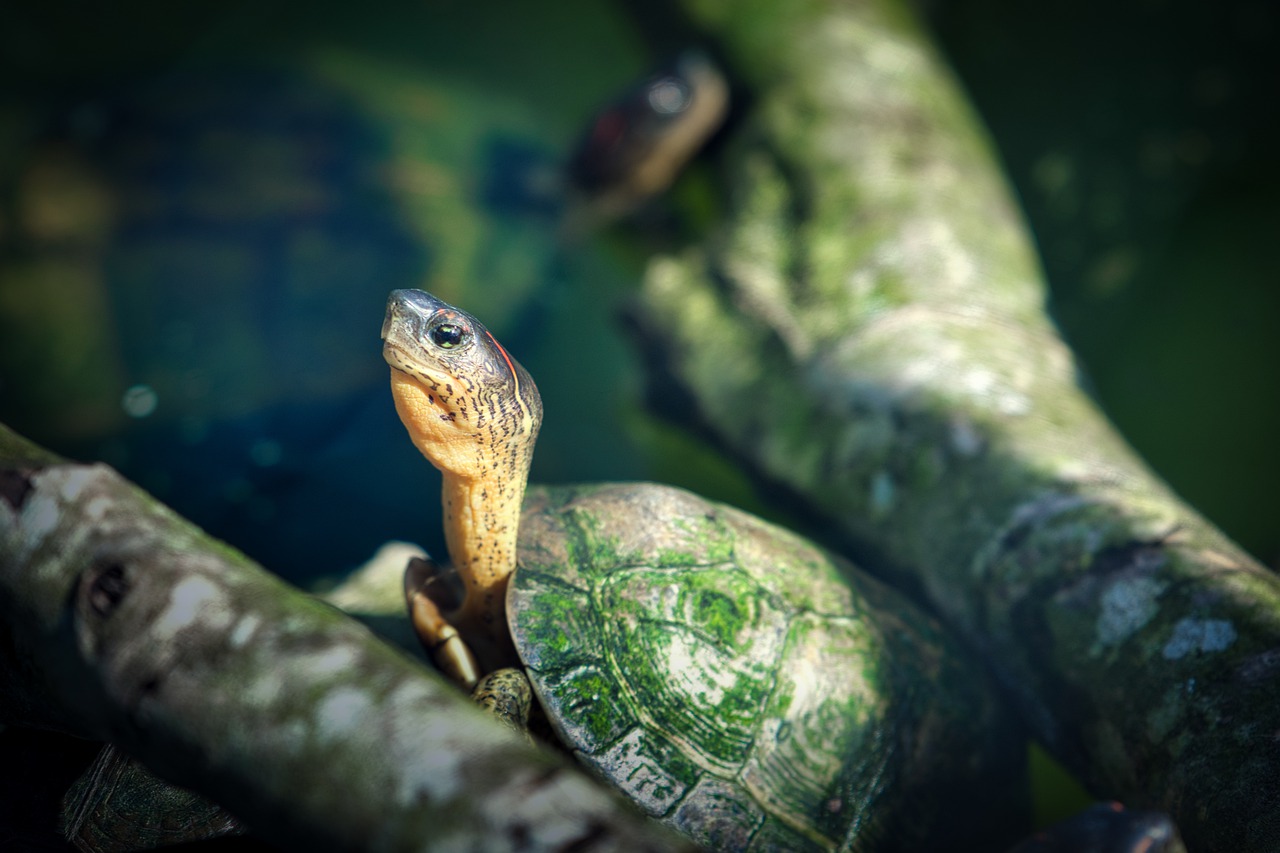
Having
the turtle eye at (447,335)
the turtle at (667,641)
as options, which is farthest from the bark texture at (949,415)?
the turtle eye at (447,335)

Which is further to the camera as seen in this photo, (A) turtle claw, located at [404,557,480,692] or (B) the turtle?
(A) turtle claw, located at [404,557,480,692]

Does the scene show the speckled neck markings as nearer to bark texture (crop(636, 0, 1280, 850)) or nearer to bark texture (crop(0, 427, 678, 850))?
bark texture (crop(0, 427, 678, 850))

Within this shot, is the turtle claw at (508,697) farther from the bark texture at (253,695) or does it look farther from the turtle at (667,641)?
the bark texture at (253,695)

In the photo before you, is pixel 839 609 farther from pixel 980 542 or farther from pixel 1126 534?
pixel 1126 534

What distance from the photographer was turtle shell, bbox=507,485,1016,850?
1.49m

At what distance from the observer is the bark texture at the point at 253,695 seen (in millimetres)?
871

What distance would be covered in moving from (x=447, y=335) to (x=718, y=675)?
94cm

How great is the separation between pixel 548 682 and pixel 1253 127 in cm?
395

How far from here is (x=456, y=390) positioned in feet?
4.73

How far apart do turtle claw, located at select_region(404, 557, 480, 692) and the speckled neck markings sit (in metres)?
0.10

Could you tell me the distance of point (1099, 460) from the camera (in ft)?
7.06

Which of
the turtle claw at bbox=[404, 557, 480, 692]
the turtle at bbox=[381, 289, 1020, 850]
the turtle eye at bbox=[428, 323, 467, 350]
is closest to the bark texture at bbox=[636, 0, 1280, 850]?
the turtle at bbox=[381, 289, 1020, 850]

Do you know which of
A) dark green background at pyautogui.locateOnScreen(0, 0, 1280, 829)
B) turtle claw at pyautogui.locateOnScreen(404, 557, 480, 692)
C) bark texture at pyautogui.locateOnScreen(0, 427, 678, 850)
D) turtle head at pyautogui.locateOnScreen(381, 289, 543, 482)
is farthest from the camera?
dark green background at pyautogui.locateOnScreen(0, 0, 1280, 829)

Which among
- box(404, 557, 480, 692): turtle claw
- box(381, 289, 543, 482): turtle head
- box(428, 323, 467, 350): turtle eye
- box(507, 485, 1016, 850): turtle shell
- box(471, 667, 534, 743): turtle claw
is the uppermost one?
box(428, 323, 467, 350): turtle eye
